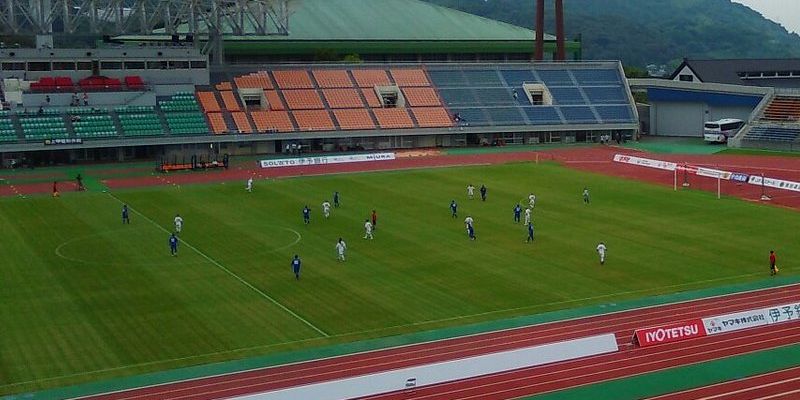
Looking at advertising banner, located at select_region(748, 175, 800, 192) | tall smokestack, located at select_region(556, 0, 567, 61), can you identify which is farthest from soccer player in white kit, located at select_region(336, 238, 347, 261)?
tall smokestack, located at select_region(556, 0, 567, 61)

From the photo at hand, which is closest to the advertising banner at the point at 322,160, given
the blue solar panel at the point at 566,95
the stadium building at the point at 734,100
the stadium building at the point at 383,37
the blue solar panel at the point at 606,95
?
the blue solar panel at the point at 566,95

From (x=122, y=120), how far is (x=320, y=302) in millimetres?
50679

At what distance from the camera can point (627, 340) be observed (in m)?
30.2

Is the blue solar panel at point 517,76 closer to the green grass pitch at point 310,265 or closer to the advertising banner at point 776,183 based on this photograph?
the green grass pitch at point 310,265

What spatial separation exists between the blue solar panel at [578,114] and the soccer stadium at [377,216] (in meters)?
0.23

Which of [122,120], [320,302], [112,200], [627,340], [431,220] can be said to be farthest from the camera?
[122,120]

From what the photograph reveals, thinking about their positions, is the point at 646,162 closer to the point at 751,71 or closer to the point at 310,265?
the point at 751,71

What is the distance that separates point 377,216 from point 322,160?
25831 millimetres

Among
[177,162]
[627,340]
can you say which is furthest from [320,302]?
[177,162]

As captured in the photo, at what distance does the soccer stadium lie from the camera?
93.7 ft

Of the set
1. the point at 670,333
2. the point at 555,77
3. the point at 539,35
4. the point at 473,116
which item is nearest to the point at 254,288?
the point at 670,333

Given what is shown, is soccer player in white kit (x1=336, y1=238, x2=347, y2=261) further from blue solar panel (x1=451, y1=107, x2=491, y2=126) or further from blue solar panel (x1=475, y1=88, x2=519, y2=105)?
blue solar panel (x1=475, y1=88, x2=519, y2=105)

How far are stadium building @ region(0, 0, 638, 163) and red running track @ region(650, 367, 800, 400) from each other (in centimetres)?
5556

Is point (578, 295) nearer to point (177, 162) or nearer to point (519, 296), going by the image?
point (519, 296)
